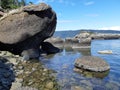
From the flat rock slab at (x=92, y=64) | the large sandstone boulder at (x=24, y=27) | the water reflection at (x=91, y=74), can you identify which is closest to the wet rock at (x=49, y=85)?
the water reflection at (x=91, y=74)

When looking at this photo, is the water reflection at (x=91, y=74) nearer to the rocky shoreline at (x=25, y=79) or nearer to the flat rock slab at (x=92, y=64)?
the flat rock slab at (x=92, y=64)

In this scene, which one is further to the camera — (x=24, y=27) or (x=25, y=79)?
(x=24, y=27)

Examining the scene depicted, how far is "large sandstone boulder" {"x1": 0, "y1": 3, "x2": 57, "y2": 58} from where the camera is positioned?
92.9 feet

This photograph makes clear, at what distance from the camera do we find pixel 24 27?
1134 inches

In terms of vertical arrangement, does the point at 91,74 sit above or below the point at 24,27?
below

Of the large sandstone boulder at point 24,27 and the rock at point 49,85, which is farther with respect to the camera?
the large sandstone boulder at point 24,27

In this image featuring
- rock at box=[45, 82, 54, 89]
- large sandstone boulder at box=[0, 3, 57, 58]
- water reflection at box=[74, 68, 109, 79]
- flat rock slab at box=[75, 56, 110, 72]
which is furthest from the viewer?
large sandstone boulder at box=[0, 3, 57, 58]

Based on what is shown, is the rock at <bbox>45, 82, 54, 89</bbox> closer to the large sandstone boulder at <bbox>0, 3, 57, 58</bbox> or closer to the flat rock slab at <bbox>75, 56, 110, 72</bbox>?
the flat rock slab at <bbox>75, 56, 110, 72</bbox>

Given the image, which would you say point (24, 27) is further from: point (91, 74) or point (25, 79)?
point (25, 79)

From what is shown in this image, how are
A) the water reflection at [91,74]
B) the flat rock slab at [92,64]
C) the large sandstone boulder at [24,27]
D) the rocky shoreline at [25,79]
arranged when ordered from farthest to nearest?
1. the large sandstone boulder at [24,27]
2. the flat rock slab at [92,64]
3. the water reflection at [91,74]
4. the rocky shoreline at [25,79]

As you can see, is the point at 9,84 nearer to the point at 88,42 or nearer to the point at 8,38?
the point at 8,38

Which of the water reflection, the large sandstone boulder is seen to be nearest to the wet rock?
the water reflection

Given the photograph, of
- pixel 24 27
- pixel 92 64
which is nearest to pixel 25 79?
pixel 92 64

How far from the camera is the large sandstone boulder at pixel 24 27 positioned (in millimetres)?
28312
